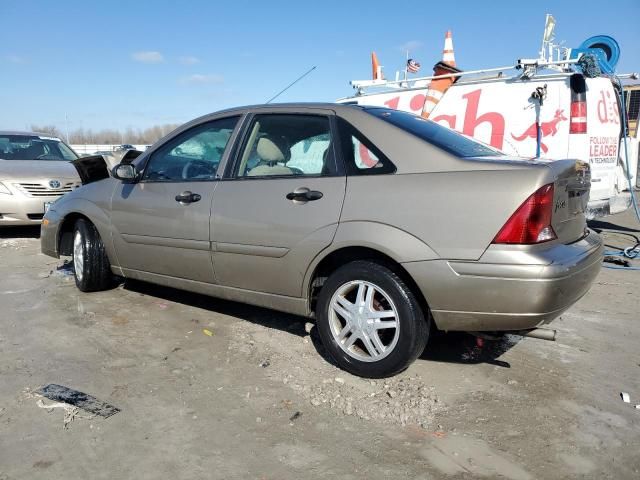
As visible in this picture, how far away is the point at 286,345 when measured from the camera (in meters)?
3.64

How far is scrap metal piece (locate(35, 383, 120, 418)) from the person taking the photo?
271 cm

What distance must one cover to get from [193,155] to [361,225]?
5.78 ft

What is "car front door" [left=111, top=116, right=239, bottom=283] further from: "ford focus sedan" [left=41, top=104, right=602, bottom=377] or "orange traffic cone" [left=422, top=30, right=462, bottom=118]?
"orange traffic cone" [left=422, top=30, right=462, bottom=118]

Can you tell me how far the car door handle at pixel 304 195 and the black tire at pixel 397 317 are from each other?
46 cm

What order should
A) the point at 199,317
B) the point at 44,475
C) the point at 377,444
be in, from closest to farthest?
1. the point at 44,475
2. the point at 377,444
3. the point at 199,317

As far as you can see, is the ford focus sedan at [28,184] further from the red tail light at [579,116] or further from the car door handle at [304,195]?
the red tail light at [579,116]

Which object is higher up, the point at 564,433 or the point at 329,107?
the point at 329,107

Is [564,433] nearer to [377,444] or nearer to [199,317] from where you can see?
[377,444]

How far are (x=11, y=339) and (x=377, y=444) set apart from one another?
2809 mm

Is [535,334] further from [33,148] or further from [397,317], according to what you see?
[33,148]

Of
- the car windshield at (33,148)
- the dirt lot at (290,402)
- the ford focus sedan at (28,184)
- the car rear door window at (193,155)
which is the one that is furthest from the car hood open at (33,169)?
the car rear door window at (193,155)

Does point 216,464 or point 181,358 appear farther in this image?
point 181,358

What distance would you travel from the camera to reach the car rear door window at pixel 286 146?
3354mm

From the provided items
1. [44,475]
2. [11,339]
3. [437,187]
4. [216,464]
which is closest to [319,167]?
[437,187]
